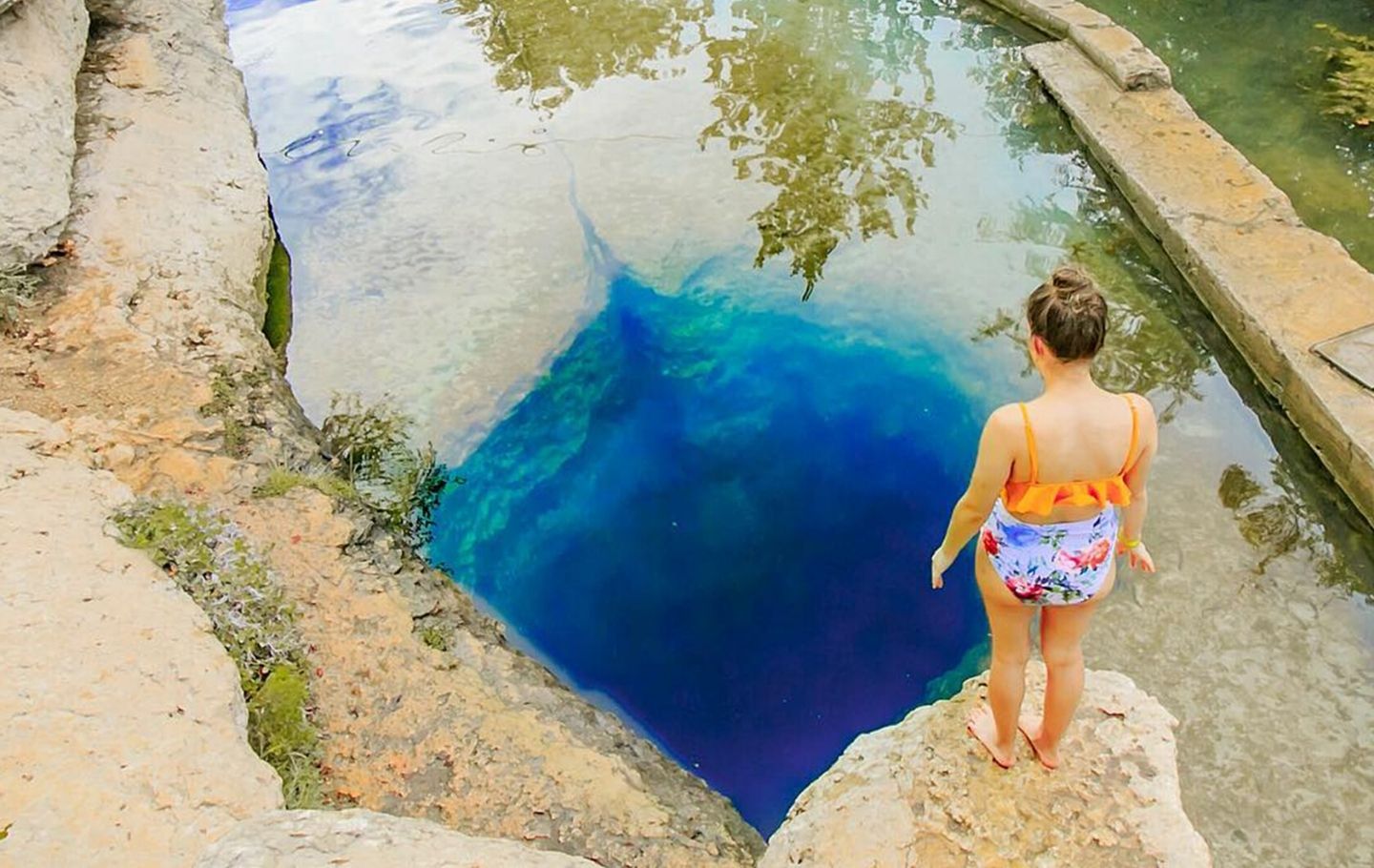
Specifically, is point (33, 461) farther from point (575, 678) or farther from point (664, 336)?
point (664, 336)

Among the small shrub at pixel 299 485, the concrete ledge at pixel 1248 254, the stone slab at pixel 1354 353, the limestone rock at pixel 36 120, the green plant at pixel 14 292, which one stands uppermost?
the limestone rock at pixel 36 120

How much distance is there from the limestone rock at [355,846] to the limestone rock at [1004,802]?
62 cm

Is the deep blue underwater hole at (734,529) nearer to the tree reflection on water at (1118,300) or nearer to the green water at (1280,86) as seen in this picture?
the tree reflection on water at (1118,300)

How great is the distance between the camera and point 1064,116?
219 inches

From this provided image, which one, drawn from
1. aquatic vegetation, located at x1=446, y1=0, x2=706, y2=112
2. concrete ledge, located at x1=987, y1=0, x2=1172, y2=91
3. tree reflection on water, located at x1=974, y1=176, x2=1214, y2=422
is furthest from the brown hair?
aquatic vegetation, located at x1=446, y1=0, x2=706, y2=112

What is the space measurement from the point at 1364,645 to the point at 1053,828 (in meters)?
1.45

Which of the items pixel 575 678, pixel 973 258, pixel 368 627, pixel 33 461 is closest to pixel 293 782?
pixel 368 627

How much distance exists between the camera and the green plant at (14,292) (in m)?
3.58

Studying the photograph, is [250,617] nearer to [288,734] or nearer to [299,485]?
[288,734]

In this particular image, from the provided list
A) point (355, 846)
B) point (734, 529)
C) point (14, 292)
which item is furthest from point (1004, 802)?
point (14, 292)

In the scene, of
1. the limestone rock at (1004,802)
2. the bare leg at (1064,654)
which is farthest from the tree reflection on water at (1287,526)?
the bare leg at (1064,654)

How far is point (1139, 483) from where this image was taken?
188 centimetres

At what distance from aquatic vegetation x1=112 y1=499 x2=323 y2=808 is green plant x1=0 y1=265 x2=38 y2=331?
1373 mm

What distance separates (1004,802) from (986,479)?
793 millimetres
